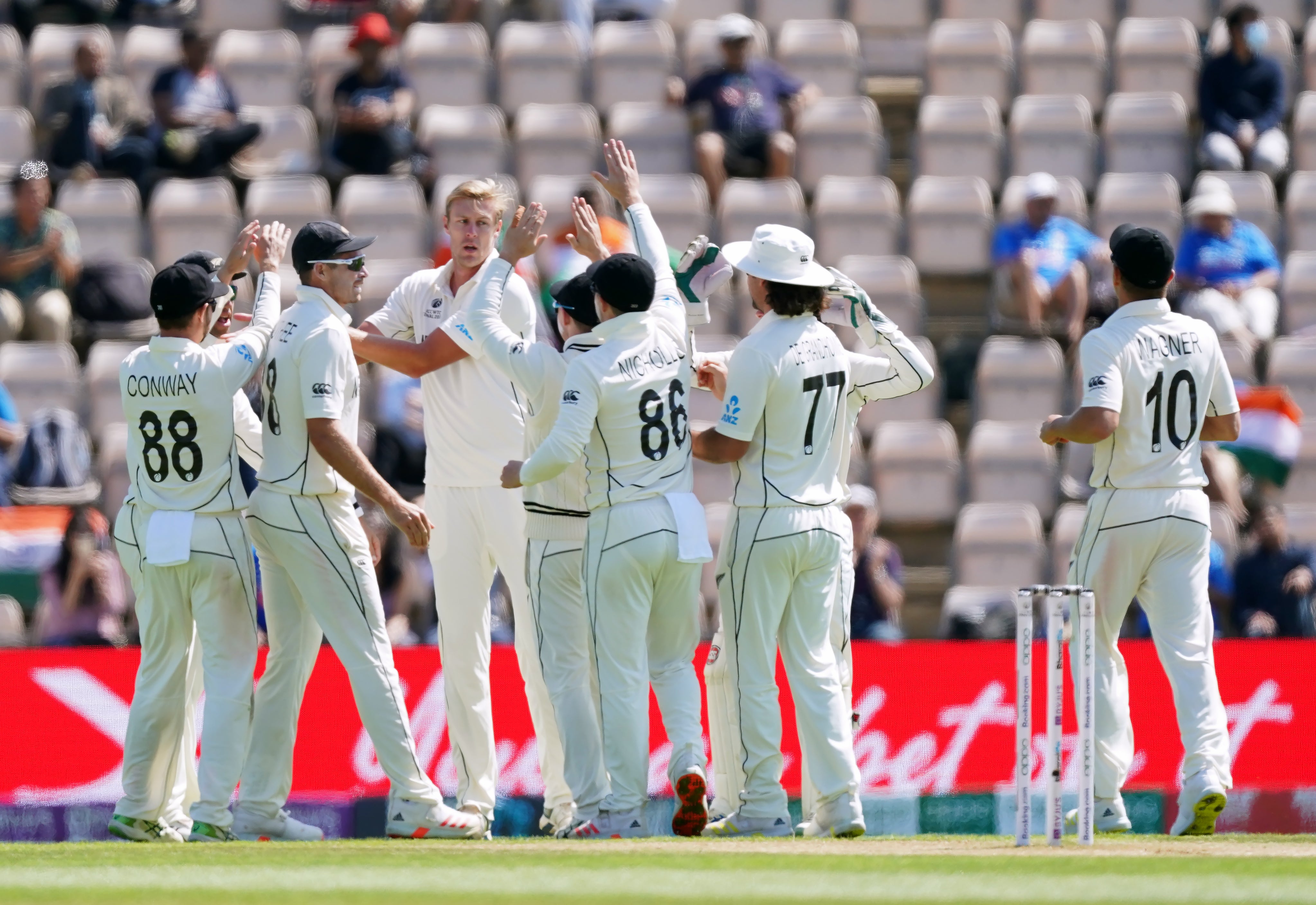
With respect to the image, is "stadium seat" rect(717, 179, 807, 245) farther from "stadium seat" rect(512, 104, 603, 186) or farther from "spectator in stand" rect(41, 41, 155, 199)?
"spectator in stand" rect(41, 41, 155, 199)

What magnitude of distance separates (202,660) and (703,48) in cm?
839

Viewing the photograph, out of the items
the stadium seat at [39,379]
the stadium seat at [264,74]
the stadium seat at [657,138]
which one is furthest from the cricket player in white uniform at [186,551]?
the stadium seat at [264,74]

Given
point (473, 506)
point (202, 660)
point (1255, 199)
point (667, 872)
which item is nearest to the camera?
point (667, 872)

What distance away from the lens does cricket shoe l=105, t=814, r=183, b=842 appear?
7648mm

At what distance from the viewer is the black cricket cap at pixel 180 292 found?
755 centimetres

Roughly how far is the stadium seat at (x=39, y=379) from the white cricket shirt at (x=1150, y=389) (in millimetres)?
7060

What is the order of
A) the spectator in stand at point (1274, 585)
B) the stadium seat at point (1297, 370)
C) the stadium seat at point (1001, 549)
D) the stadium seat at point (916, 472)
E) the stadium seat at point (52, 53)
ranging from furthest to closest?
the stadium seat at point (52, 53), the stadium seat at point (1297, 370), the stadium seat at point (916, 472), the stadium seat at point (1001, 549), the spectator in stand at point (1274, 585)

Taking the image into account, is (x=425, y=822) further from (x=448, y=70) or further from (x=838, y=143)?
(x=448, y=70)

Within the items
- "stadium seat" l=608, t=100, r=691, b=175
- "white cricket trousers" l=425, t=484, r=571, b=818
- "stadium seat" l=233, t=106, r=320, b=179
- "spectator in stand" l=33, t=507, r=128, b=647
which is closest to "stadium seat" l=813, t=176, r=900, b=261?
"stadium seat" l=608, t=100, r=691, b=175

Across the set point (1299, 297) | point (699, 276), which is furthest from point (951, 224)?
point (699, 276)

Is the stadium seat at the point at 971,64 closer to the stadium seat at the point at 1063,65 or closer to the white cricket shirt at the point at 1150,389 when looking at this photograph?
the stadium seat at the point at 1063,65

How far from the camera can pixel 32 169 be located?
42.9ft

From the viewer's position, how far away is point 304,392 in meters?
7.46

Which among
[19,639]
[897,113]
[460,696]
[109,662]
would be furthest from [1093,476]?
[897,113]
